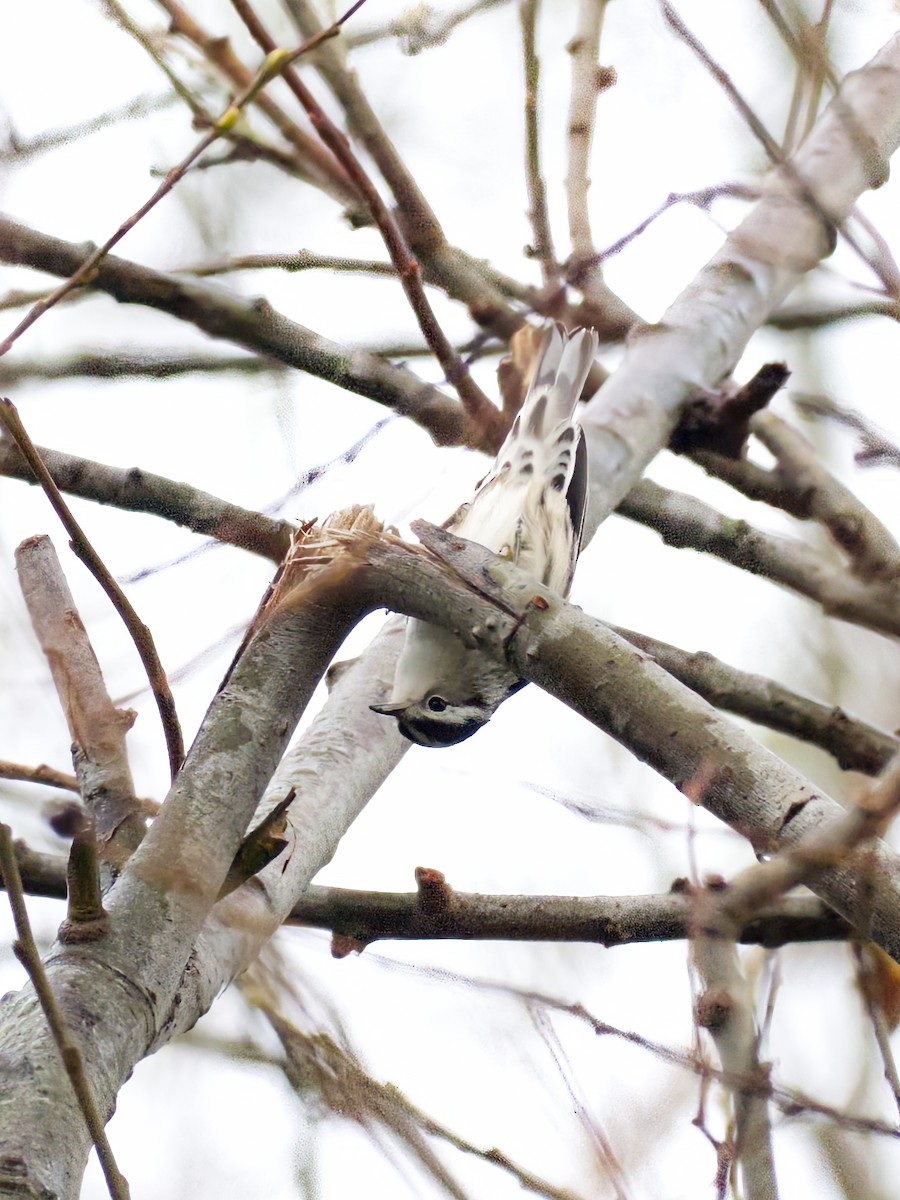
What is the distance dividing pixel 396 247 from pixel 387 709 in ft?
3.80

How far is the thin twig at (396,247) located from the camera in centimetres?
240

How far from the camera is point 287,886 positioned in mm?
2242

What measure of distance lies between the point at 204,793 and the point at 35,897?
46.2 inches

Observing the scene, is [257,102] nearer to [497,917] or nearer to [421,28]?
[421,28]

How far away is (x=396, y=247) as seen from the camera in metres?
2.99

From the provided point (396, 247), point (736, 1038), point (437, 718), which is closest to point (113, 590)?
point (736, 1038)

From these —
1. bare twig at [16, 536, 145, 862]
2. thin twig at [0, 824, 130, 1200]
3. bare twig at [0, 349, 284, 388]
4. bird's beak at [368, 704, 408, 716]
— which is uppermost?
bare twig at [0, 349, 284, 388]

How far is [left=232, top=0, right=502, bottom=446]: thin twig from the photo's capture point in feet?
7.89

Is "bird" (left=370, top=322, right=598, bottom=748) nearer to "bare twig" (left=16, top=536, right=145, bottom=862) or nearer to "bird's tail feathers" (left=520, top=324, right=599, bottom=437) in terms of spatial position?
"bird's tail feathers" (left=520, top=324, right=599, bottom=437)

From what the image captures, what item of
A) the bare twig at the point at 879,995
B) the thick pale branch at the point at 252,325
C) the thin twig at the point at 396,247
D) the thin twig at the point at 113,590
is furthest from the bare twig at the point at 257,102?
the bare twig at the point at 879,995

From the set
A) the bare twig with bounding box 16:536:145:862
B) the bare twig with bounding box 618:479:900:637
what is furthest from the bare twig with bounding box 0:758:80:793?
the bare twig with bounding box 618:479:900:637

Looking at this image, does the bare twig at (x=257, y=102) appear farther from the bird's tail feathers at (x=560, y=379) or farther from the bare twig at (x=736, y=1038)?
the bare twig at (x=736, y=1038)

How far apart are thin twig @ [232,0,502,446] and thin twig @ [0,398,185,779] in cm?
73

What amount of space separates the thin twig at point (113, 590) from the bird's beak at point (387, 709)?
3.04ft
